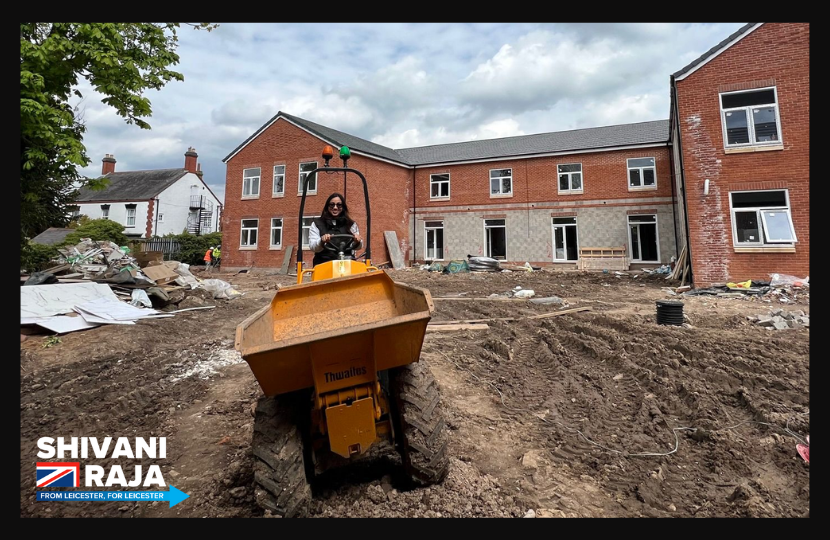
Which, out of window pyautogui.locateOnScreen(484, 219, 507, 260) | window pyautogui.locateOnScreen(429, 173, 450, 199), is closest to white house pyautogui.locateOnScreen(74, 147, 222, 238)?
window pyautogui.locateOnScreen(429, 173, 450, 199)

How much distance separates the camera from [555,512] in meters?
2.66

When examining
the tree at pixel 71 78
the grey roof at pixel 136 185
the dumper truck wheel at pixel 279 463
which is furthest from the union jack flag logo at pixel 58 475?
the grey roof at pixel 136 185

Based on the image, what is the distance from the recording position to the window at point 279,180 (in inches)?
894

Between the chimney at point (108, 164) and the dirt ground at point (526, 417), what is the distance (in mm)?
45516

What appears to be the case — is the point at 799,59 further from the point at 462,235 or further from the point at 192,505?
the point at 192,505

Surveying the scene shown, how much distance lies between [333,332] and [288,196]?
2216cm

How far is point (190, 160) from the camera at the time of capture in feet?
129

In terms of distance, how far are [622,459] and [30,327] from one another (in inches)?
378

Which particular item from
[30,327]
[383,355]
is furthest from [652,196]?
[30,327]

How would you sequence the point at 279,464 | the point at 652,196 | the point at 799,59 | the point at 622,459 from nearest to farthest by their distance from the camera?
the point at 279,464 < the point at 622,459 < the point at 799,59 < the point at 652,196

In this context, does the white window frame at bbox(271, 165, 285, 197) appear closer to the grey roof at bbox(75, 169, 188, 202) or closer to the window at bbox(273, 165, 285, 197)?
the window at bbox(273, 165, 285, 197)

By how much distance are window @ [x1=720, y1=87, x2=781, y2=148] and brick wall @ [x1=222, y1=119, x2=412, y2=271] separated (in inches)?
624

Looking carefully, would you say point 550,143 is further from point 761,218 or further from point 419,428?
point 419,428

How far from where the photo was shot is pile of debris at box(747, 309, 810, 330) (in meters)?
7.12
